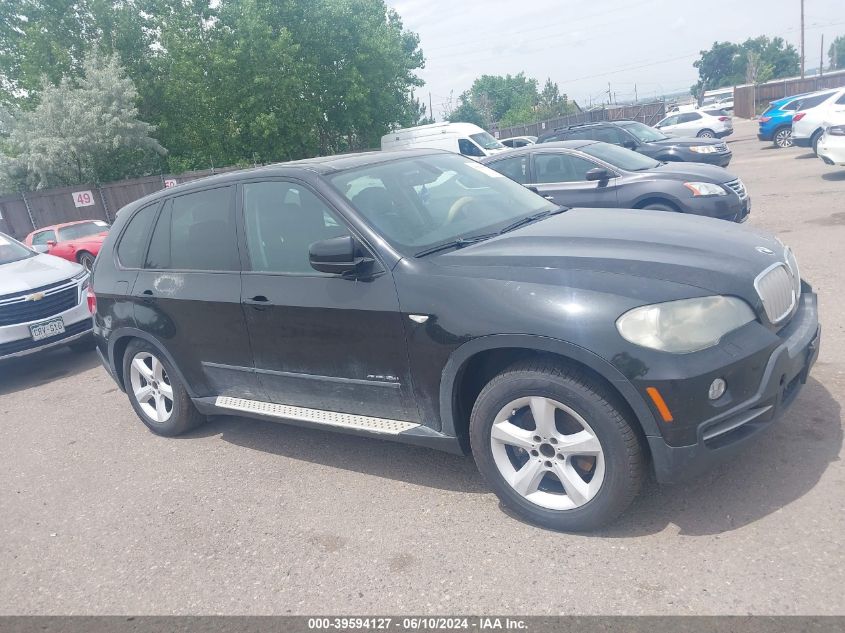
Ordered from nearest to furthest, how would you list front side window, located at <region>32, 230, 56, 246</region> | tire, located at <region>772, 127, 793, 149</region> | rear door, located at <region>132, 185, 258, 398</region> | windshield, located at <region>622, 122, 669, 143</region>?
rear door, located at <region>132, 185, 258, 398</region>, windshield, located at <region>622, 122, 669, 143</region>, front side window, located at <region>32, 230, 56, 246</region>, tire, located at <region>772, 127, 793, 149</region>

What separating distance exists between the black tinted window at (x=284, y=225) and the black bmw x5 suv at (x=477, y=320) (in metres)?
0.01

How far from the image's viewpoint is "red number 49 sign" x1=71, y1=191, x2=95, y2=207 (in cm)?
2452

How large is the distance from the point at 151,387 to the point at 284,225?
192 centimetres

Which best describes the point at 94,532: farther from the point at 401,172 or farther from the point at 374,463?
the point at 401,172

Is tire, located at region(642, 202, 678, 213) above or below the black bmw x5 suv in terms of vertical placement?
below

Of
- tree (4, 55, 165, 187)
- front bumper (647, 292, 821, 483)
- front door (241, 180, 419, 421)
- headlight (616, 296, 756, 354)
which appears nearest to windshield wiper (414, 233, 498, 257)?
front door (241, 180, 419, 421)

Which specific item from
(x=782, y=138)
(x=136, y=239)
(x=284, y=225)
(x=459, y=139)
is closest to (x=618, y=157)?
(x=284, y=225)

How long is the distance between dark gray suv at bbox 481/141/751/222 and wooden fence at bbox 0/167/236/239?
18.1 meters

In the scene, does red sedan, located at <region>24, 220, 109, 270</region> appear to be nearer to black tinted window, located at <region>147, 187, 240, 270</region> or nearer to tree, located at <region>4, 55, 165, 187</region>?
tree, located at <region>4, 55, 165, 187</region>

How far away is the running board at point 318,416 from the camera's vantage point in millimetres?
3682

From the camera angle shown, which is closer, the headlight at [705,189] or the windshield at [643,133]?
the headlight at [705,189]

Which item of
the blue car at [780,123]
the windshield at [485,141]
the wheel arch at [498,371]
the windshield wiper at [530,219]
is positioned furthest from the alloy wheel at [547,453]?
the blue car at [780,123]

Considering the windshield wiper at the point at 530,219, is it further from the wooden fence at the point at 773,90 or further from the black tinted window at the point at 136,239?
the wooden fence at the point at 773,90

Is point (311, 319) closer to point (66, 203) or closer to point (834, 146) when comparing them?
point (834, 146)
